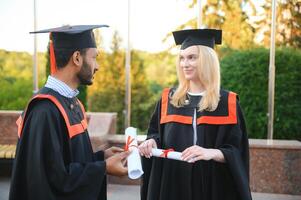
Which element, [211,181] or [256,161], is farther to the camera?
[256,161]

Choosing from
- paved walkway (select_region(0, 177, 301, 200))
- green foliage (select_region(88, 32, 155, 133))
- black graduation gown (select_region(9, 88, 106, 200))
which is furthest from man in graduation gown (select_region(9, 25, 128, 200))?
green foliage (select_region(88, 32, 155, 133))

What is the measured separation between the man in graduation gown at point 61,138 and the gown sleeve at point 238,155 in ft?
3.13

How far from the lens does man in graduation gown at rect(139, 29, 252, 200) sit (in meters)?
2.99

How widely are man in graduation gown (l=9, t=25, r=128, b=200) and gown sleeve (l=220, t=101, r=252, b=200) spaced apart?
0.95 meters

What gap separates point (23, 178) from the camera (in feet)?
6.82

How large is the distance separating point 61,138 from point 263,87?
635 cm

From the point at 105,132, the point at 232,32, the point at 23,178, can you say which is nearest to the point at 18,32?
the point at 105,132

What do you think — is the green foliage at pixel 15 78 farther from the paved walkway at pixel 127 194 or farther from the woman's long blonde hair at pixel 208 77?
the woman's long blonde hair at pixel 208 77

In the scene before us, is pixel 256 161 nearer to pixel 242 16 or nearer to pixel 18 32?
pixel 242 16

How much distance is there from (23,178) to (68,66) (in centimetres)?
69

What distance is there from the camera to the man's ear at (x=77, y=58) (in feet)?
7.44

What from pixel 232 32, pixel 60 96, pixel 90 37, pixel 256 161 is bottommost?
pixel 256 161

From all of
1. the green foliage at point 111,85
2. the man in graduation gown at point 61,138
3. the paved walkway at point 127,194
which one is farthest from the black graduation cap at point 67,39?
the green foliage at point 111,85

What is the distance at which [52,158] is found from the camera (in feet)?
6.57
